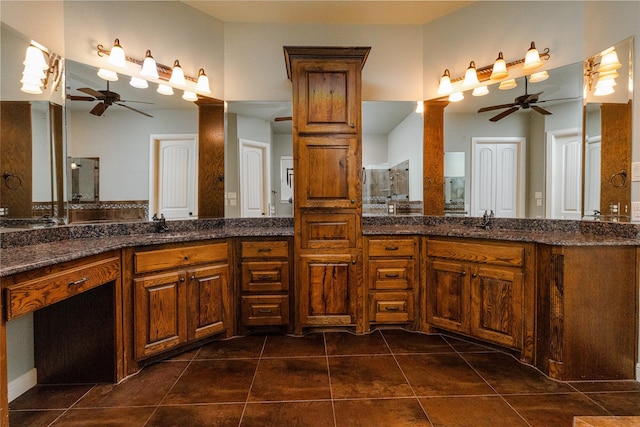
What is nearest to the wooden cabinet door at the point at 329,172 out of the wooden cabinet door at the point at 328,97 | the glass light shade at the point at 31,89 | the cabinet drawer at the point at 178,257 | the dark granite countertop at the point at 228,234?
the wooden cabinet door at the point at 328,97

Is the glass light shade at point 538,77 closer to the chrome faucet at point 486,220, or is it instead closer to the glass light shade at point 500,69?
the glass light shade at point 500,69

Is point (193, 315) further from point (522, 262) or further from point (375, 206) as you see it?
point (522, 262)

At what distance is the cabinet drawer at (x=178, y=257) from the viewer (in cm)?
209

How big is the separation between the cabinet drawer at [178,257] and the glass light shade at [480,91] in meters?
2.56

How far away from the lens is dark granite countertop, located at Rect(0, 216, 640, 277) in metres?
1.69

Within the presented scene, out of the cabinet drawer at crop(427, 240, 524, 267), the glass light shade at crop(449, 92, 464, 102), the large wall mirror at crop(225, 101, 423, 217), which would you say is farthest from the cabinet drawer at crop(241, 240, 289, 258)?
the glass light shade at crop(449, 92, 464, 102)

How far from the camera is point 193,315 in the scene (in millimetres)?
2322

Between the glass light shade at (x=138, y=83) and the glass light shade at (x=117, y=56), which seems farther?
the glass light shade at (x=138, y=83)

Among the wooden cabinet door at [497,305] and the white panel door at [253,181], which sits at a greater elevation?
the white panel door at [253,181]

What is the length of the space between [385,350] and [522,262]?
114cm

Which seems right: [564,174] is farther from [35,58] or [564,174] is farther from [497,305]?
[35,58]

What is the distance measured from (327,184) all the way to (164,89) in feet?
5.42

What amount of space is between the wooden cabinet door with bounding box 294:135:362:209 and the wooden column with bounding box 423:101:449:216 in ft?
2.77

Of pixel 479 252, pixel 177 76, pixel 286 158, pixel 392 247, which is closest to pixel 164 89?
pixel 177 76
